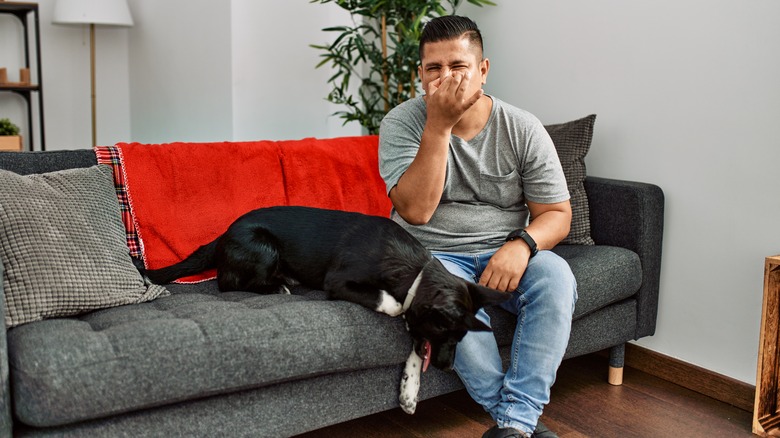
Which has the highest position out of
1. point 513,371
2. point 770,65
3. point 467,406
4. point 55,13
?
point 55,13

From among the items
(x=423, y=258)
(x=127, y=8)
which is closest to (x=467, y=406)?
(x=423, y=258)

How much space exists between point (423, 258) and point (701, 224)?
45.6 inches

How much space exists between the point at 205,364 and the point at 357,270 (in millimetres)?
468

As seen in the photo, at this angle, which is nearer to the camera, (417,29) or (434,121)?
(434,121)

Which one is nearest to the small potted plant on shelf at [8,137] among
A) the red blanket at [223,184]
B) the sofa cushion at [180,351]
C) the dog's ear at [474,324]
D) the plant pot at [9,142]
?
the plant pot at [9,142]

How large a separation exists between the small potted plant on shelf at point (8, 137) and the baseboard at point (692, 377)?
140 inches

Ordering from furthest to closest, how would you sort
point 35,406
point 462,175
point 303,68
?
point 303,68
point 462,175
point 35,406

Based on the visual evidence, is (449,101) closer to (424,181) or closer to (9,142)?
(424,181)

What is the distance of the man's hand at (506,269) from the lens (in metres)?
1.92

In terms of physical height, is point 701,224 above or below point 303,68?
below

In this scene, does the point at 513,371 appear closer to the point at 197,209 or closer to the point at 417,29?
the point at 197,209

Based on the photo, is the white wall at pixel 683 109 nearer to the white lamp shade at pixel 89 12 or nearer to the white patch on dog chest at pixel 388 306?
the white lamp shade at pixel 89 12

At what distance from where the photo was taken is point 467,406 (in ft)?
7.57

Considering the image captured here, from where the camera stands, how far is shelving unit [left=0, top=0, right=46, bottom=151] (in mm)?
4438
